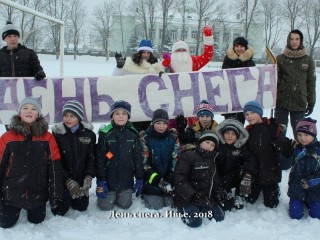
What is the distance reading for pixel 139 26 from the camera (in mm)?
55344

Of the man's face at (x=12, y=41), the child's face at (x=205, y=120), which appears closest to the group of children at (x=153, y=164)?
the child's face at (x=205, y=120)

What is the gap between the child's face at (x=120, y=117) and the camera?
3.94 metres

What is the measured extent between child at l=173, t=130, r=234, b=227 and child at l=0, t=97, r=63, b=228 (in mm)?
1208

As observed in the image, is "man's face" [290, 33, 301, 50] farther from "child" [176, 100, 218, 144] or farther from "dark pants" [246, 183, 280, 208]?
"dark pants" [246, 183, 280, 208]

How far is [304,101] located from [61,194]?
330cm

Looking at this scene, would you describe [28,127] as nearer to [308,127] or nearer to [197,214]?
[197,214]

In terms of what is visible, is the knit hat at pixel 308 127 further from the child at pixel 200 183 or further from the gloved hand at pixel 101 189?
the gloved hand at pixel 101 189

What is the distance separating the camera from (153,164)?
4.15m

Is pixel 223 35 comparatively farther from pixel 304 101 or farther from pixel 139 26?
pixel 304 101

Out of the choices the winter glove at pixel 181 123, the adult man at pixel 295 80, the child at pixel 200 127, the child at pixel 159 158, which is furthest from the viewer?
the adult man at pixel 295 80

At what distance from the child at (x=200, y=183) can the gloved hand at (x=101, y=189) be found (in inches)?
29.6

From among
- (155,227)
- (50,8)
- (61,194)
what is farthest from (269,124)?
(50,8)

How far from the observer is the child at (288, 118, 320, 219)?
3768 millimetres

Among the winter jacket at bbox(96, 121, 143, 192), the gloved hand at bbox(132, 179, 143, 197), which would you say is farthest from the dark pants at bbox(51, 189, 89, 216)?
the gloved hand at bbox(132, 179, 143, 197)
